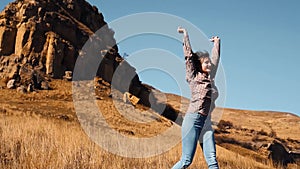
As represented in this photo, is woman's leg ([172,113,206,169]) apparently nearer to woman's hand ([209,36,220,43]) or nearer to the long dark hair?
the long dark hair

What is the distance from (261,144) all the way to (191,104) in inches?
1185

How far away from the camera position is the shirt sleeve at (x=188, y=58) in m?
5.18

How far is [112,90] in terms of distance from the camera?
142 ft

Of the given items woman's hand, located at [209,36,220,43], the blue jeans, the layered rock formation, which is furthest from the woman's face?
the layered rock formation

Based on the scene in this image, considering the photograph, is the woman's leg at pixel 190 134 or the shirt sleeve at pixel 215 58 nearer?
the woman's leg at pixel 190 134

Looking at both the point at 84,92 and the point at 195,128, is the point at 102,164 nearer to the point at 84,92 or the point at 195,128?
the point at 195,128

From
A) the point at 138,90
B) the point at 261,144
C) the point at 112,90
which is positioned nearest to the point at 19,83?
the point at 112,90

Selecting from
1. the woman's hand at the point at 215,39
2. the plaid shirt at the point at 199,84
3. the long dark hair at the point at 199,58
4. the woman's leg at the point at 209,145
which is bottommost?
the woman's leg at the point at 209,145

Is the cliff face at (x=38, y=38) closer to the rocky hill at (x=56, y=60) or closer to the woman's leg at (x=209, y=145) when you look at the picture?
the rocky hill at (x=56, y=60)

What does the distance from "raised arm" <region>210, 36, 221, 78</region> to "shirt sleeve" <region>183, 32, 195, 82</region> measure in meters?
0.27

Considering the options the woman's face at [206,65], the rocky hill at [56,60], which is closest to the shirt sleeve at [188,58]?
the woman's face at [206,65]

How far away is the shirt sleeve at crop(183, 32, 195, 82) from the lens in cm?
518

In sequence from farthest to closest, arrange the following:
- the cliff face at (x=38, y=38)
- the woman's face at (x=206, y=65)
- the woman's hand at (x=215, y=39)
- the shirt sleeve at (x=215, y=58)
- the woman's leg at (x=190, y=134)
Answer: the cliff face at (x=38, y=38)
the woman's hand at (x=215, y=39)
the shirt sleeve at (x=215, y=58)
the woman's face at (x=206, y=65)
the woman's leg at (x=190, y=134)

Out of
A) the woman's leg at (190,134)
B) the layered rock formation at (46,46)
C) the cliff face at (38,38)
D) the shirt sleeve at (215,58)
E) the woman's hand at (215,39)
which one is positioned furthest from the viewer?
the cliff face at (38,38)
